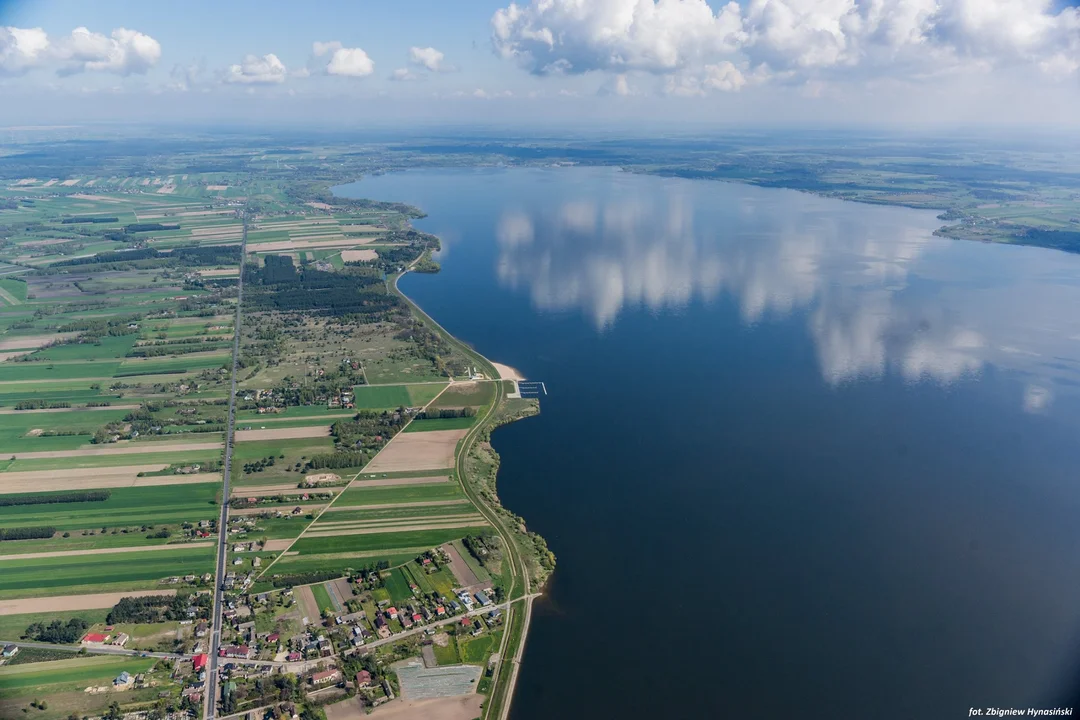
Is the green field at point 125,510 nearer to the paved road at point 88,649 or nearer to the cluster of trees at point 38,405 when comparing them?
the paved road at point 88,649

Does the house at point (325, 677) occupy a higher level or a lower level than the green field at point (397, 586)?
lower

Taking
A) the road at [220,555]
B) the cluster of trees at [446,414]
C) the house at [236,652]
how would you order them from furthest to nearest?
the cluster of trees at [446,414]
the house at [236,652]
the road at [220,555]

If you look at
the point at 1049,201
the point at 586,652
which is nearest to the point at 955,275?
the point at 1049,201

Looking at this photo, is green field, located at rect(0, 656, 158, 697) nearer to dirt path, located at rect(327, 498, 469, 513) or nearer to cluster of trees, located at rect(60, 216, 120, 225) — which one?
dirt path, located at rect(327, 498, 469, 513)

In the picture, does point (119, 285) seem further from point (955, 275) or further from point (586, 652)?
point (955, 275)

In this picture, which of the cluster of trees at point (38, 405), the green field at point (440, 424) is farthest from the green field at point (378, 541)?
the cluster of trees at point (38, 405)
